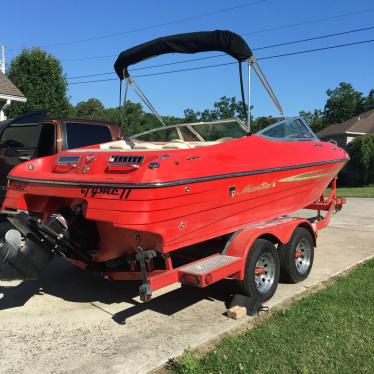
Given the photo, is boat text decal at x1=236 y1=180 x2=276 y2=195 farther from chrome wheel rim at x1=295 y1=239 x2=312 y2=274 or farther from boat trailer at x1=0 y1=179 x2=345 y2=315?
chrome wheel rim at x1=295 y1=239 x2=312 y2=274

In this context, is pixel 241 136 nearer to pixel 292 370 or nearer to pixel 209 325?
pixel 209 325

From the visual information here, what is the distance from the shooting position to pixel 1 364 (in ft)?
12.7

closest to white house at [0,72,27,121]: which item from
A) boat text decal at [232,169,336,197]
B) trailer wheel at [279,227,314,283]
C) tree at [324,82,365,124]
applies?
boat text decal at [232,169,336,197]

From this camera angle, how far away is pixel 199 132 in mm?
6461

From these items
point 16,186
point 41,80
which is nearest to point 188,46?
point 16,186

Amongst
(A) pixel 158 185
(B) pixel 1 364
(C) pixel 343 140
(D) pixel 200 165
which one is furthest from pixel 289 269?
(C) pixel 343 140

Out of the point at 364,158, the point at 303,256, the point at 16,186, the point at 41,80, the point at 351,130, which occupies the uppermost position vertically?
the point at 41,80

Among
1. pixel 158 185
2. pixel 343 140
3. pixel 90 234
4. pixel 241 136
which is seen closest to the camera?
pixel 158 185

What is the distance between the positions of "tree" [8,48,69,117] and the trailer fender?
1757 cm

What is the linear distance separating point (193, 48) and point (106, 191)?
260 cm

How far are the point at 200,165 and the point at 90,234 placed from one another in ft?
4.77

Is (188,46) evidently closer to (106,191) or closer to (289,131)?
(289,131)

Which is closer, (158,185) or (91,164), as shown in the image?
(158,185)

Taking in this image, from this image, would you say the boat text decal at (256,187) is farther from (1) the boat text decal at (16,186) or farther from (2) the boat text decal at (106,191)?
(1) the boat text decal at (16,186)
